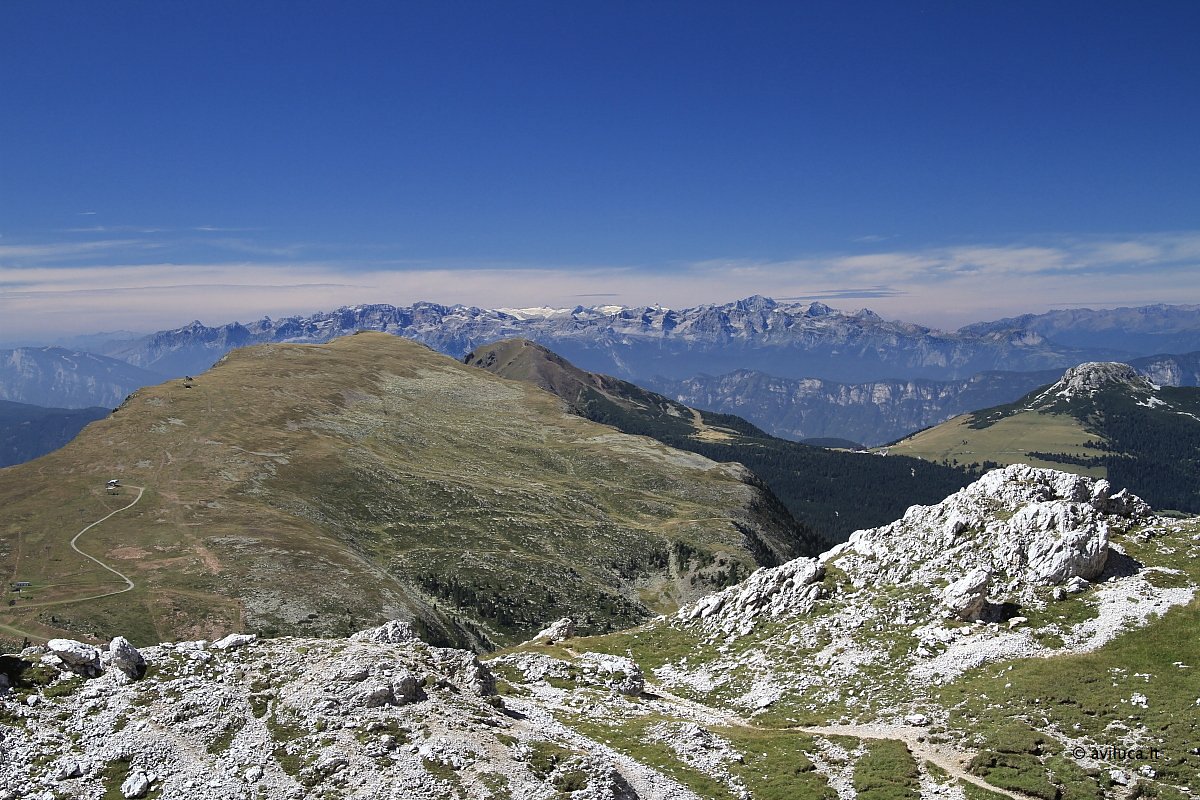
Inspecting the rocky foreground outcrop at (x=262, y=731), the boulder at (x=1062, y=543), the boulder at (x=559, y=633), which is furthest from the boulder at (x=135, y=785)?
the boulder at (x=1062, y=543)

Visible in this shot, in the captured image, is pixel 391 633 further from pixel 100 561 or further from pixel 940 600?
pixel 100 561

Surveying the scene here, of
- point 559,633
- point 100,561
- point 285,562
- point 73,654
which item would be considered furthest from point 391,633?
point 100,561

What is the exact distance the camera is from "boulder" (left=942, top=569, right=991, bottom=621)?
5784cm

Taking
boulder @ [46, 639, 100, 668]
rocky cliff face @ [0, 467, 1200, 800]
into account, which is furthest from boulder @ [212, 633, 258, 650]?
boulder @ [46, 639, 100, 668]

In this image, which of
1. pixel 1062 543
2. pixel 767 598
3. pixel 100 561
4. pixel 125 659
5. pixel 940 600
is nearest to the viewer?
pixel 125 659

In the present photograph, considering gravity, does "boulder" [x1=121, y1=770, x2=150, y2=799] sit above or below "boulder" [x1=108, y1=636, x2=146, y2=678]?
below

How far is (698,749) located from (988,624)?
27.5 meters

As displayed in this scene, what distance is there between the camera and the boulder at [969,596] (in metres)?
57.8

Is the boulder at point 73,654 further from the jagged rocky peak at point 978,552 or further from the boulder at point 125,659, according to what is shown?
the jagged rocky peak at point 978,552

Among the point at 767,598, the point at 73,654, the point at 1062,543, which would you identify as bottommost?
the point at 767,598

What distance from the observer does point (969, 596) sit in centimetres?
5831

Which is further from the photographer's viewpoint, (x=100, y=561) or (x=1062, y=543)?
(x=100, y=561)

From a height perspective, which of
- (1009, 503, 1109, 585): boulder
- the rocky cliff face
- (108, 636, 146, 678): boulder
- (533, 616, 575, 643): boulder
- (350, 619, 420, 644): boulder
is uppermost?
(1009, 503, 1109, 585): boulder

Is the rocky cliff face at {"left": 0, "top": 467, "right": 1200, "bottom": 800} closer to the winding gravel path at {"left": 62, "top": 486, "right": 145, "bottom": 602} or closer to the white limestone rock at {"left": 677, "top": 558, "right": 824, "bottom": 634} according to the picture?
the white limestone rock at {"left": 677, "top": 558, "right": 824, "bottom": 634}
